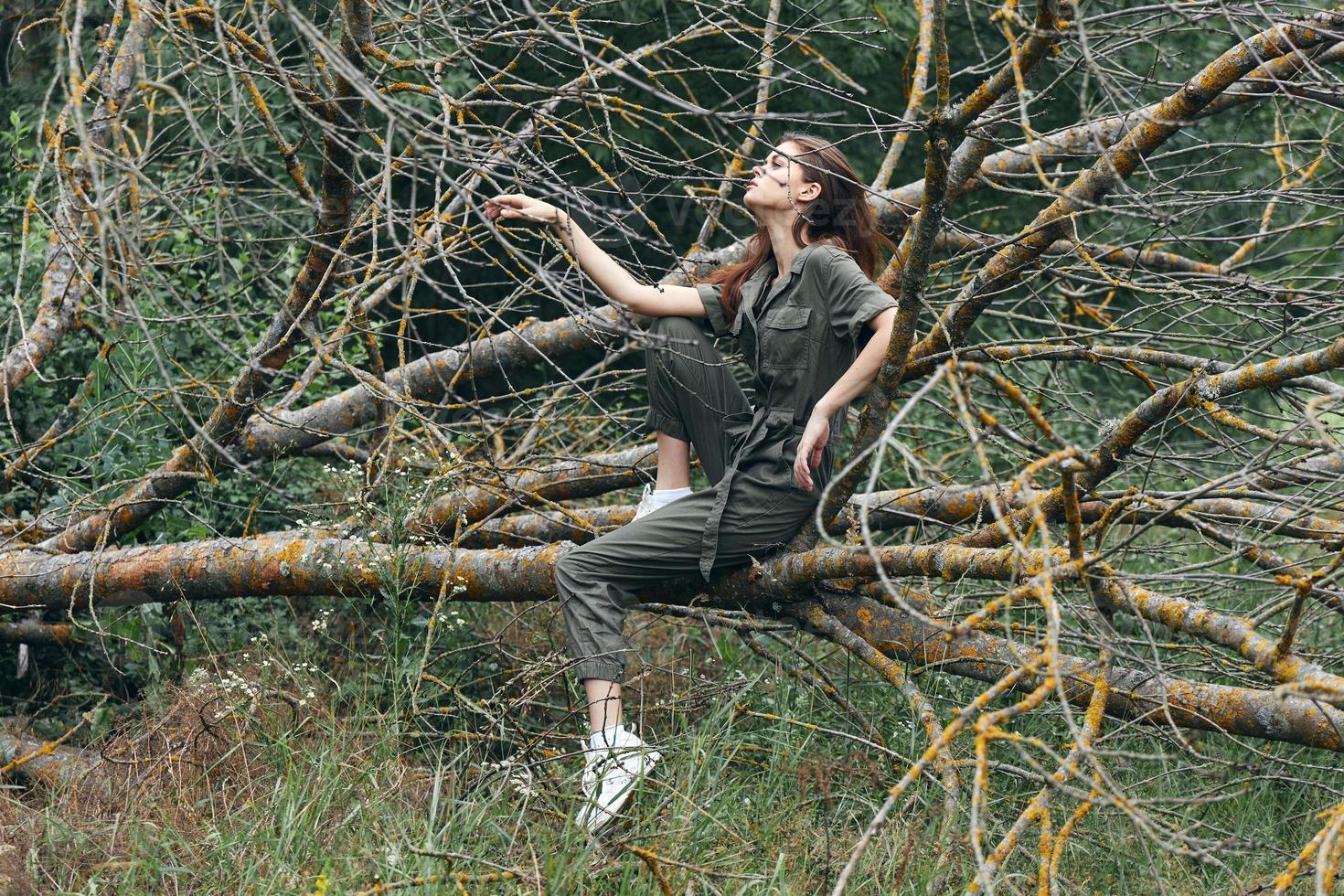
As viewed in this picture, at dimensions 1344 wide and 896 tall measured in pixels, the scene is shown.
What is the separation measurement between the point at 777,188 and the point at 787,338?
0.46 m

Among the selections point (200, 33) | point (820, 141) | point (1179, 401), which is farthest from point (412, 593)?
point (200, 33)

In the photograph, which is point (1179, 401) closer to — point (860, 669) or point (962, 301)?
point (962, 301)

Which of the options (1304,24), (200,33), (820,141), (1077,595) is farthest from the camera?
(200,33)

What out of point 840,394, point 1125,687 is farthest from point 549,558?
point 1125,687

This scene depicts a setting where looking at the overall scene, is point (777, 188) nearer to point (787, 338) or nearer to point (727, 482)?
point (787, 338)

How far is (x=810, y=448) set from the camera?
3127 millimetres

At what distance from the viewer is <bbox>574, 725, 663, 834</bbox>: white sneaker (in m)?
2.82

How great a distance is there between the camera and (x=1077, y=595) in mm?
4695

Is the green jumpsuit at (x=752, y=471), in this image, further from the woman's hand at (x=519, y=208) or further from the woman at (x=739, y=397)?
the woman's hand at (x=519, y=208)

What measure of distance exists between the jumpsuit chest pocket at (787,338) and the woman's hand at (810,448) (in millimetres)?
299

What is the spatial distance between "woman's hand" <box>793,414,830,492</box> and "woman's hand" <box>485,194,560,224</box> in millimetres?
823

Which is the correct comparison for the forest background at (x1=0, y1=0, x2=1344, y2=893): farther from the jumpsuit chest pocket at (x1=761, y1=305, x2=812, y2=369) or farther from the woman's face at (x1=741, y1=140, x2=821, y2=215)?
the jumpsuit chest pocket at (x1=761, y1=305, x2=812, y2=369)

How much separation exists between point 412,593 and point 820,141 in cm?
181

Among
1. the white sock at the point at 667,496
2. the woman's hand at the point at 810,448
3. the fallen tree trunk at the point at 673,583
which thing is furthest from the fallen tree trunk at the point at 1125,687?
the white sock at the point at 667,496
